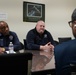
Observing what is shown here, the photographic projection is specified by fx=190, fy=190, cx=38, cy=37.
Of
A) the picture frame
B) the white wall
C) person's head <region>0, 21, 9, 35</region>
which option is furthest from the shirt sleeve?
the picture frame

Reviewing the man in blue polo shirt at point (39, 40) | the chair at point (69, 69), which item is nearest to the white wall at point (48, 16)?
the man in blue polo shirt at point (39, 40)

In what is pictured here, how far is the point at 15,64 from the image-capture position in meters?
1.58

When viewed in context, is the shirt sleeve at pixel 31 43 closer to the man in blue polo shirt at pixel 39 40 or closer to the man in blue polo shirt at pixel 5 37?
the man in blue polo shirt at pixel 39 40

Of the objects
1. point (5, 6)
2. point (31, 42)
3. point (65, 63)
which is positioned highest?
point (5, 6)

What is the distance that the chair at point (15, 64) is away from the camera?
1.51m

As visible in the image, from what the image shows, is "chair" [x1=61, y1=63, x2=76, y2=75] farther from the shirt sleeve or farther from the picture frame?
the picture frame

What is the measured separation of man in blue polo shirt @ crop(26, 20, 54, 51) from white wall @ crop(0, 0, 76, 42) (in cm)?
157

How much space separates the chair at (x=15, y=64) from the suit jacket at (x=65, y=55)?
0.24 m

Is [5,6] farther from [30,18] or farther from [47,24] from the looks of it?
[47,24]

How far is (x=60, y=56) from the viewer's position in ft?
5.00

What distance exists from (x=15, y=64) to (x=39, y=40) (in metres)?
2.90

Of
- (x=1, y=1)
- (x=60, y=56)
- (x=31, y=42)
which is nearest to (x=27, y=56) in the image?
(x=60, y=56)

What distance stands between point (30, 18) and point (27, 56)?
4764 millimetres

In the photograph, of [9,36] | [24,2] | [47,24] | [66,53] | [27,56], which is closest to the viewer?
[66,53]
